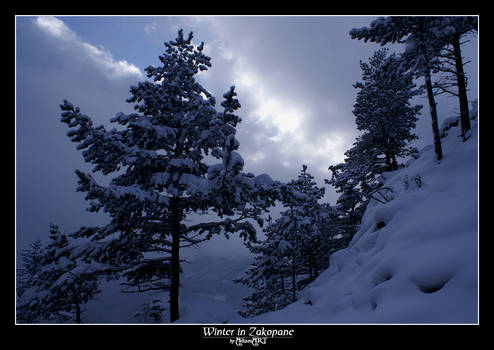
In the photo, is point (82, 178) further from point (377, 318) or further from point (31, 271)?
point (31, 271)

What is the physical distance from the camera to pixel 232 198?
6.75 metres

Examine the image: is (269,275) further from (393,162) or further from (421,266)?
(421,266)

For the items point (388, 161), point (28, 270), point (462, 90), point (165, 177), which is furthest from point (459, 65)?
point (28, 270)

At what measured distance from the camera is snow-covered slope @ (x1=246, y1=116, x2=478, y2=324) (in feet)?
11.4

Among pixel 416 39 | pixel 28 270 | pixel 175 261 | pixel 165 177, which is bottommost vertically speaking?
pixel 28 270

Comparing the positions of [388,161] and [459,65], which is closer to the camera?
[459,65]

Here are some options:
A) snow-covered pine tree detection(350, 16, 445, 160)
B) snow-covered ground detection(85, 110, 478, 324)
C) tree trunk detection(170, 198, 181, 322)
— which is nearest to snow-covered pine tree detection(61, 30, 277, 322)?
tree trunk detection(170, 198, 181, 322)

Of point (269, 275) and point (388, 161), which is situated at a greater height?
point (388, 161)

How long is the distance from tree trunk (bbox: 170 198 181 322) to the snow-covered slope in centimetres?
325

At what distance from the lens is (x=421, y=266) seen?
4.07m

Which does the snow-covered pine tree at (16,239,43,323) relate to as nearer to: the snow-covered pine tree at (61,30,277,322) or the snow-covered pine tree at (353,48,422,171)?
the snow-covered pine tree at (61,30,277,322)

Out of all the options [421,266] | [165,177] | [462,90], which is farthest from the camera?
[462,90]

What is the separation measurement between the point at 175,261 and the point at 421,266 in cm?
709
